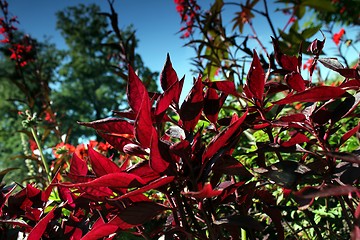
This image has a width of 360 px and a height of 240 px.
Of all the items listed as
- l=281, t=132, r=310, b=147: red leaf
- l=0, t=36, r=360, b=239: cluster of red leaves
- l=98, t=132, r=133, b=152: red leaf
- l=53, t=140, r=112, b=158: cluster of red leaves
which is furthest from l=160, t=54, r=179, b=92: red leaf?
l=53, t=140, r=112, b=158: cluster of red leaves

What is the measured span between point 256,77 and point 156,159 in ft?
0.70

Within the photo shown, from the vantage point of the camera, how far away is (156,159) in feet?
1.45

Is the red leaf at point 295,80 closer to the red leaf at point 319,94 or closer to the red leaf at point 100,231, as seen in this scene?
the red leaf at point 319,94

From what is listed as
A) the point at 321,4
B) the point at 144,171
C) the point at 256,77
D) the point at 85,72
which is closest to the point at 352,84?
the point at 256,77

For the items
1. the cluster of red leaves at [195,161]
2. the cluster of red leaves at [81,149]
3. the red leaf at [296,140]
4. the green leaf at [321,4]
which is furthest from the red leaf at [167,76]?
the cluster of red leaves at [81,149]

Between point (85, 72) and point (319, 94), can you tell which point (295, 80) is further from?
point (85, 72)

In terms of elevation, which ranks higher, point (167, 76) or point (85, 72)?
point (85, 72)

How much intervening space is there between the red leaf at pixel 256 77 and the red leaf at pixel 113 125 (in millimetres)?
212

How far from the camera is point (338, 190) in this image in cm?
34

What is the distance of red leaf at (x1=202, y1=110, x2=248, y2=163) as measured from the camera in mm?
443

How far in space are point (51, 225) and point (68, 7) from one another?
2845cm

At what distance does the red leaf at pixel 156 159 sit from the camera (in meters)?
0.42

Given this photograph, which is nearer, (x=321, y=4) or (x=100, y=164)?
(x=100, y=164)

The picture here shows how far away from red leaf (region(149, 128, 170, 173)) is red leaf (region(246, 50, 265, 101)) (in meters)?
0.19
